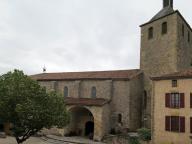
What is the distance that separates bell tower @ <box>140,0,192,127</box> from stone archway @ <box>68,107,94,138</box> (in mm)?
8476

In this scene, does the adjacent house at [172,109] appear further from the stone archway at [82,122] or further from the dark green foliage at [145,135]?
the stone archway at [82,122]

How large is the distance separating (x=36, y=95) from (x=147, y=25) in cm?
2387

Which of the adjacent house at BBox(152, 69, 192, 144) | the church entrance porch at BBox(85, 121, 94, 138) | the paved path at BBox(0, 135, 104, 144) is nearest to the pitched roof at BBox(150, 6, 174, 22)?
the adjacent house at BBox(152, 69, 192, 144)

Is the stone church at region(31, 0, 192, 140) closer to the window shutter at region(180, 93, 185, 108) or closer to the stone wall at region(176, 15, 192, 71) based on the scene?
the stone wall at region(176, 15, 192, 71)

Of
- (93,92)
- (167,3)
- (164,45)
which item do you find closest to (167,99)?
(164,45)

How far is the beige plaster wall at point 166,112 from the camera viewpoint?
26.6 m

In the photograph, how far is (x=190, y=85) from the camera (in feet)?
88.2

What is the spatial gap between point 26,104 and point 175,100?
592 inches

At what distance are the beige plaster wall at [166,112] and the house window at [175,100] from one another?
319mm

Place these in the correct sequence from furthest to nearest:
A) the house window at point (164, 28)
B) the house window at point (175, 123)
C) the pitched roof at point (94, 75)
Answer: the pitched roof at point (94, 75) < the house window at point (164, 28) < the house window at point (175, 123)

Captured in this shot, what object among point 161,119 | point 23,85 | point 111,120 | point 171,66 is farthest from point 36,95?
point 171,66

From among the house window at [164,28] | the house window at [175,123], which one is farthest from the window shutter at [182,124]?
the house window at [164,28]

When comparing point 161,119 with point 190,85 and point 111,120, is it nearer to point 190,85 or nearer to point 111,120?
point 190,85

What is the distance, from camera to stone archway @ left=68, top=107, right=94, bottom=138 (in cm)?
4091
